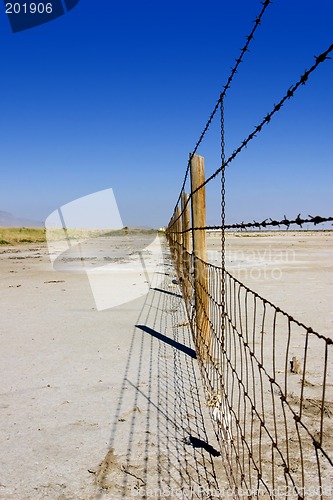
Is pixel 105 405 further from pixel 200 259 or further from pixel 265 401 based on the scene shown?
pixel 200 259

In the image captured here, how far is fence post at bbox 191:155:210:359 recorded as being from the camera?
4379 mm

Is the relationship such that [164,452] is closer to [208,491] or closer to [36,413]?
[208,491]

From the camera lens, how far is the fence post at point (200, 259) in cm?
438

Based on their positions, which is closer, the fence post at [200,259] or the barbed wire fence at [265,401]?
the barbed wire fence at [265,401]

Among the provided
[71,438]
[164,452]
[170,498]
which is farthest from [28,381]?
[170,498]

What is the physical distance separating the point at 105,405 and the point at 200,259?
5.70ft

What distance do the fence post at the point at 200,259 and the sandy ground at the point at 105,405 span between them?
384 millimetres

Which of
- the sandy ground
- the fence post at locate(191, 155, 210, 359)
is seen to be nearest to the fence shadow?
the sandy ground

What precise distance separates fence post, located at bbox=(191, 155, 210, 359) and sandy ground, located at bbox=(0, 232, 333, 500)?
1.26 ft

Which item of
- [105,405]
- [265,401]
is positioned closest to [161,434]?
[105,405]

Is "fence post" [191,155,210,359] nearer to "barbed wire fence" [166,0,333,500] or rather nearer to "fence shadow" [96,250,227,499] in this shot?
"barbed wire fence" [166,0,333,500]

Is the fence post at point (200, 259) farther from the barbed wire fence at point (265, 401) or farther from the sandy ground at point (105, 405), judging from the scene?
the sandy ground at point (105, 405)

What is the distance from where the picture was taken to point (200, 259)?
4461 mm

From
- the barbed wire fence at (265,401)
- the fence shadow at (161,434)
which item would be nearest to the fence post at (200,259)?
the barbed wire fence at (265,401)
